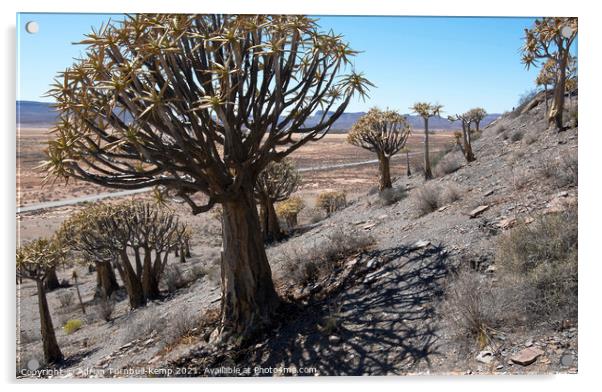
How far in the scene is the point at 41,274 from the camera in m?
7.22

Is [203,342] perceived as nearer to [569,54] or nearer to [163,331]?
[163,331]

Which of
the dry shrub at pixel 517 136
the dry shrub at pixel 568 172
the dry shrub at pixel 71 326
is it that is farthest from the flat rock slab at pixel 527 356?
the dry shrub at pixel 517 136

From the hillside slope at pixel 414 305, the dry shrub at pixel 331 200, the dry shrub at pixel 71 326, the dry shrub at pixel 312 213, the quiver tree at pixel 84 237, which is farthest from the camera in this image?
the dry shrub at pixel 312 213

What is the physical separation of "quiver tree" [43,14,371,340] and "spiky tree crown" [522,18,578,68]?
7.70ft

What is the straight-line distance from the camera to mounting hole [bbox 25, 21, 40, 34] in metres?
4.78

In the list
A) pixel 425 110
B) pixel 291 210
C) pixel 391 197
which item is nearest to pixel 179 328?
pixel 391 197

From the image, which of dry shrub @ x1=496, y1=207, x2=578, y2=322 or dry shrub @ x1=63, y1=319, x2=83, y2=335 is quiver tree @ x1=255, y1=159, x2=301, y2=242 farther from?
dry shrub @ x1=496, y1=207, x2=578, y2=322

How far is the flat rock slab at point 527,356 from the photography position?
389 cm

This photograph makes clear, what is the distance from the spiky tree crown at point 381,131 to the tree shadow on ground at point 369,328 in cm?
802

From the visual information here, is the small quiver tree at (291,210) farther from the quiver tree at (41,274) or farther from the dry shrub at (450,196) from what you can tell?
the quiver tree at (41,274)

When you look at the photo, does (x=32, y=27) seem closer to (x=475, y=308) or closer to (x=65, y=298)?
(x=475, y=308)

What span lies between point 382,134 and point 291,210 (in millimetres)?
4783

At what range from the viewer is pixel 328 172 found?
2027cm

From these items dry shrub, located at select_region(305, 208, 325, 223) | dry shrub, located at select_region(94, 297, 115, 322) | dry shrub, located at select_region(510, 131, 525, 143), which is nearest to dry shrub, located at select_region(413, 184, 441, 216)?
dry shrub, located at select_region(510, 131, 525, 143)
